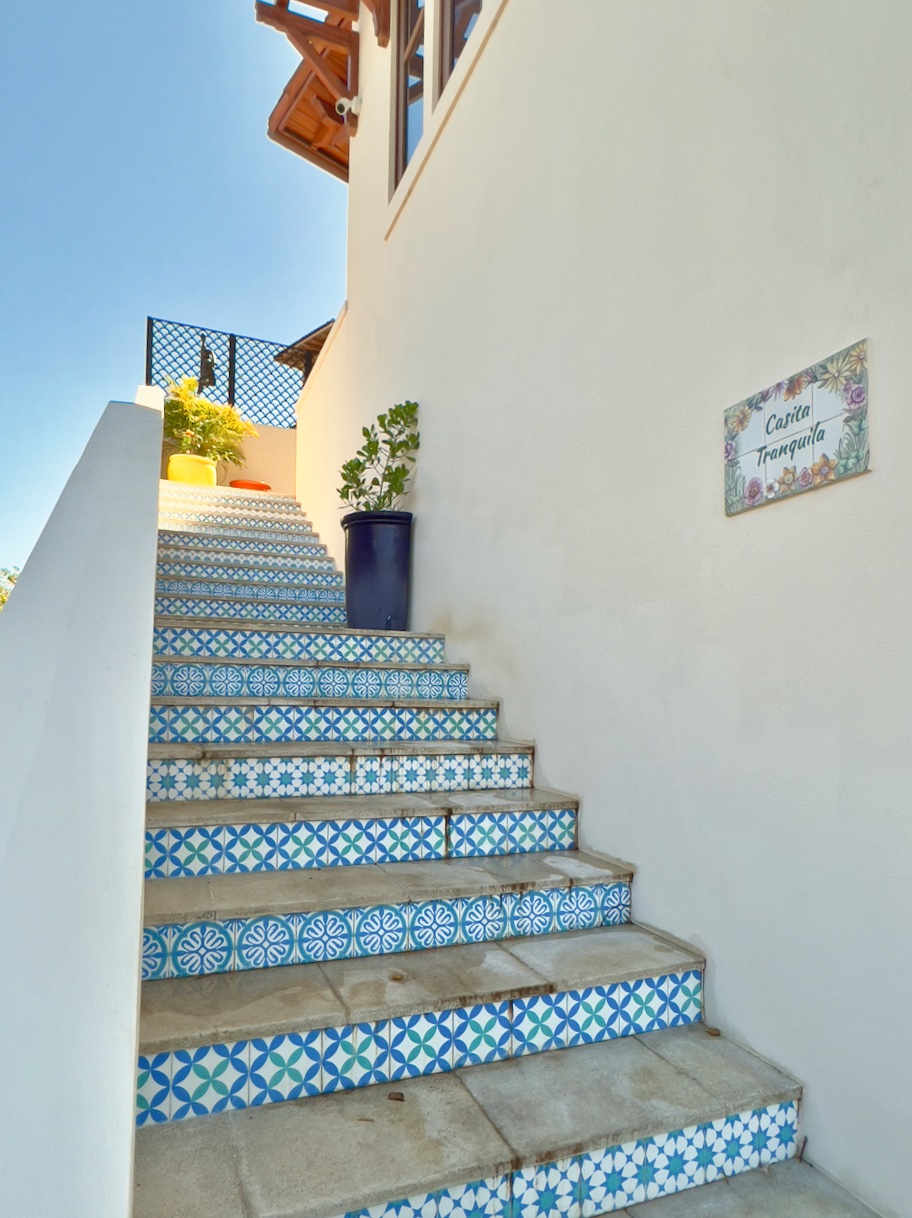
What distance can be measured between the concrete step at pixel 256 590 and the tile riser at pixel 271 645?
661mm

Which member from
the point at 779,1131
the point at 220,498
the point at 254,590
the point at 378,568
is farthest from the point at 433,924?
the point at 220,498

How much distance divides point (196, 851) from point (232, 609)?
1801 mm

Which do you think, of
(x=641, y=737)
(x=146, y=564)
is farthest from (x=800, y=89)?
(x=146, y=564)

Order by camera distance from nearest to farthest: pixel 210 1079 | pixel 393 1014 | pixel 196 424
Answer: pixel 210 1079 < pixel 393 1014 < pixel 196 424

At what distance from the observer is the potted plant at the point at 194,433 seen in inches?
261

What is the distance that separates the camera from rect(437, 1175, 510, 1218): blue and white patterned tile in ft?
3.72

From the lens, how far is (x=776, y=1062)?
146cm

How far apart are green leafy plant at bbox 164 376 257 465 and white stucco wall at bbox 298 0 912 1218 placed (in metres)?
4.48

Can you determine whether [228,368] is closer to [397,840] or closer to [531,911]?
[397,840]

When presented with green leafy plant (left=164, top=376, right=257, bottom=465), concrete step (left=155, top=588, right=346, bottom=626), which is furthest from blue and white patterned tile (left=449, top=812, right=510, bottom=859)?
green leafy plant (left=164, top=376, right=257, bottom=465)

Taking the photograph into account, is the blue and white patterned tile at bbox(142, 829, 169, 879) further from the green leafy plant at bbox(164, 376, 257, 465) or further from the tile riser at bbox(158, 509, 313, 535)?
the green leafy plant at bbox(164, 376, 257, 465)

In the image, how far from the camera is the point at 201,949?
1526mm

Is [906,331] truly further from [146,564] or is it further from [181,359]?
[181,359]

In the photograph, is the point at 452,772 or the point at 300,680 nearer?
the point at 452,772
